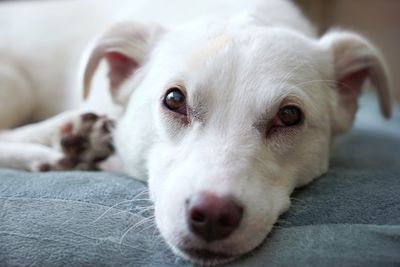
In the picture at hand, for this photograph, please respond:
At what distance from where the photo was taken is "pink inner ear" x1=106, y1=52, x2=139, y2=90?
2.04m

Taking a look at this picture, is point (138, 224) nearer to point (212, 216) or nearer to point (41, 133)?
point (212, 216)

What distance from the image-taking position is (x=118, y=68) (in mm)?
2061

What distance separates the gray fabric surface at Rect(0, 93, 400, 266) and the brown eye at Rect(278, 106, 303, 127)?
198mm

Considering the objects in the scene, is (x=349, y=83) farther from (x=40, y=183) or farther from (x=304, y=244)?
(x=40, y=183)

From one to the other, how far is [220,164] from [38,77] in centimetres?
A: 167

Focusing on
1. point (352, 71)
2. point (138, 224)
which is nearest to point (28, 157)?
point (138, 224)

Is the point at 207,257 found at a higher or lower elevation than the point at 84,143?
higher

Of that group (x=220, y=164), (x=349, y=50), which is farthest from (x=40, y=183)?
(x=349, y=50)

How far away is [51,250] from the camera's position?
1259mm

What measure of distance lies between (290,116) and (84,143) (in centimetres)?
78

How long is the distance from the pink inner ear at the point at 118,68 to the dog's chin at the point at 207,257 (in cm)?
95

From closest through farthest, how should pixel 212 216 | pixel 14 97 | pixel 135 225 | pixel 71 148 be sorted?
pixel 212 216
pixel 135 225
pixel 71 148
pixel 14 97

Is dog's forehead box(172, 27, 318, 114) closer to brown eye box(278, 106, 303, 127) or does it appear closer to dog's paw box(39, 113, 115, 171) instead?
brown eye box(278, 106, 303, 127)

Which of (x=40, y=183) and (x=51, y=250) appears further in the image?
(x=40, y=183)
